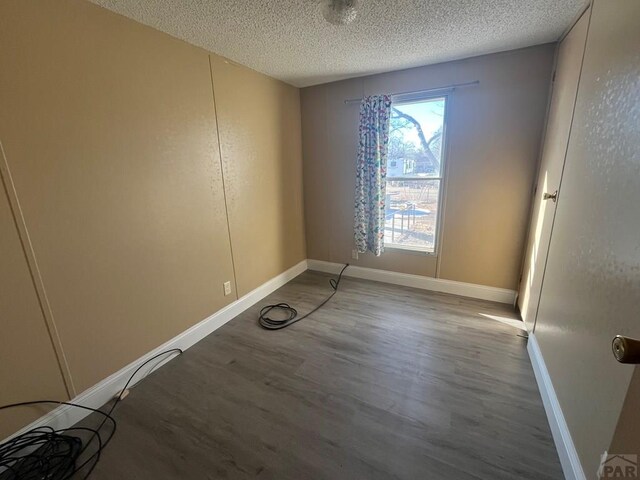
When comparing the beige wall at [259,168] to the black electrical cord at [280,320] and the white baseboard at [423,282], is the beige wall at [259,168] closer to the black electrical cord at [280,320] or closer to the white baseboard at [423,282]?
the black electrical cord at [280,320]

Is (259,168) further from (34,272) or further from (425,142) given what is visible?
(34,272)

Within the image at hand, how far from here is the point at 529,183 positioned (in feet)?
7.91

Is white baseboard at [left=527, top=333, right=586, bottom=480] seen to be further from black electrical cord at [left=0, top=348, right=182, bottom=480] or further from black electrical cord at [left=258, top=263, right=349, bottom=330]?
black electrical cord at [left=0, top=348, right=182, bottom=480]

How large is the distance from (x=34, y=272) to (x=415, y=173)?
294 centimetres

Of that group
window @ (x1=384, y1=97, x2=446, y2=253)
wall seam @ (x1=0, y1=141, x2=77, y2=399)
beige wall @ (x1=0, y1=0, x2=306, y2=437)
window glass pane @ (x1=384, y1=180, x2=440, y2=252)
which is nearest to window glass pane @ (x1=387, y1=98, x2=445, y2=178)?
window @ (x1=384, y1=97, x2=446, y2=253)

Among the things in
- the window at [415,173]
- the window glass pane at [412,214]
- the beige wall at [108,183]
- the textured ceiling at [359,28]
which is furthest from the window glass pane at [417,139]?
the beige wall at [108,183]

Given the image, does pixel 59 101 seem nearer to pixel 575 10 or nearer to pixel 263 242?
pixel 263 242

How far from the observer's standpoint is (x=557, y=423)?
53.6 inches

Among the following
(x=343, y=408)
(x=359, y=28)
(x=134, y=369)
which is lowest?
(x=343, y=408)

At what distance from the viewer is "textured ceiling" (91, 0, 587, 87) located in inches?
62.4

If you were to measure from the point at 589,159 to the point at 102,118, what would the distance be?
2.54m

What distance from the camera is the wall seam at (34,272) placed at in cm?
124

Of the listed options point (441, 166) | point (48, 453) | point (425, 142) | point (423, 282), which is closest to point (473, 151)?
point (441, 166)

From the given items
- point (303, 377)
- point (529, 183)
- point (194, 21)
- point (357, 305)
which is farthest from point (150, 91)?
point (529, 183)
